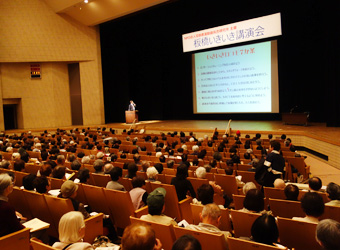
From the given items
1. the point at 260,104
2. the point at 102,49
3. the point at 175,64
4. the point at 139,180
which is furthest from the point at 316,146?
the point at 102,49

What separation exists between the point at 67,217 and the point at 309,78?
14.0 m

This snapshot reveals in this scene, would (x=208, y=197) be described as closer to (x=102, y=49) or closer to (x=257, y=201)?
(x=257, y=201)

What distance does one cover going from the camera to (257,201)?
318 centimetres

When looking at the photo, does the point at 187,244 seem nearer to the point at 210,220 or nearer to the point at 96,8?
the point at 210,220

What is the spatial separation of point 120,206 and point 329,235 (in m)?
2.56

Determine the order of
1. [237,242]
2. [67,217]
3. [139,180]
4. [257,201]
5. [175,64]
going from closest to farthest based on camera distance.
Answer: [237,242], [67,217], [257,201], [139,180], [175,64]

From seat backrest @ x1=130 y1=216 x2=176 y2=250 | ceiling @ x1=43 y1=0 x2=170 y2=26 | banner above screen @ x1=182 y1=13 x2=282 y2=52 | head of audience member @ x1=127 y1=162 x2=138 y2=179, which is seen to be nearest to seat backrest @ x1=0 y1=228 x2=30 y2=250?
seat backrest @ x1=130 y1=216 x2=176 y2=250

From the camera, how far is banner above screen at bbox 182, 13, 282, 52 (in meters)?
13.2

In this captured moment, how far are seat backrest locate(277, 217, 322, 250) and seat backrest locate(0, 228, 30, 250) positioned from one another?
2.30m

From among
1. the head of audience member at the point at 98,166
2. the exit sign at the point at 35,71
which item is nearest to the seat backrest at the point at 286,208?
the head of audience member at the point at 98,166

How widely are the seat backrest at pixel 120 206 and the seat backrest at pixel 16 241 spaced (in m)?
1.24

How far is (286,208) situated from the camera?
11.9ft

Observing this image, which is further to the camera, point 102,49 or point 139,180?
point 102,49

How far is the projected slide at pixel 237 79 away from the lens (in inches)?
573
